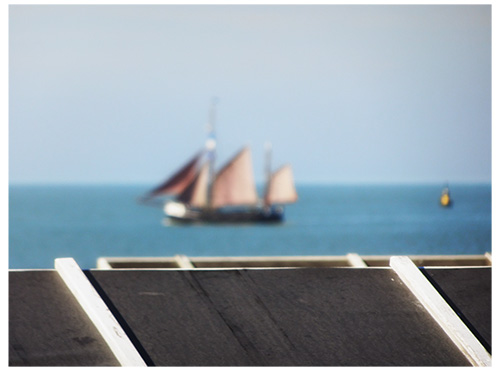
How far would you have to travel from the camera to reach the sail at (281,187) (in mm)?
86000

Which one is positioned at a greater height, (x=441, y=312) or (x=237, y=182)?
(x=441, y=312)

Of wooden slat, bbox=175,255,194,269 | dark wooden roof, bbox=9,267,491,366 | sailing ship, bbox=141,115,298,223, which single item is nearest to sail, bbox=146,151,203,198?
sailing ship, bbox=141,115,298,223

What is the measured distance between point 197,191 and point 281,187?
32.3ft

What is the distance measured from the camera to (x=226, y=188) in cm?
8000

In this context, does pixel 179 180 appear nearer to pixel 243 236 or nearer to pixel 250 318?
pixel 243 236

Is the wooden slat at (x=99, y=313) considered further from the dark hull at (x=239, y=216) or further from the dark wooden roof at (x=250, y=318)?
the dark hull at (x=239, y=216)

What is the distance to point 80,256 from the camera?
75062 millimetres

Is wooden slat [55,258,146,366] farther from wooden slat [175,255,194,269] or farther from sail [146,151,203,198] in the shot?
sail [146,151,203,198]

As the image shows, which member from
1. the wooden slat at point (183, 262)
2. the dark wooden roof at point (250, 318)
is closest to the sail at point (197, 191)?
the wooden slat at point (183, 262)

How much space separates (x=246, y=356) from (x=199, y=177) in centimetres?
7706

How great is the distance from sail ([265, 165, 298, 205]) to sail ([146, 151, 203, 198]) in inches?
418

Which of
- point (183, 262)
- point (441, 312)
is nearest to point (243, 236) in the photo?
point (183, 262)
